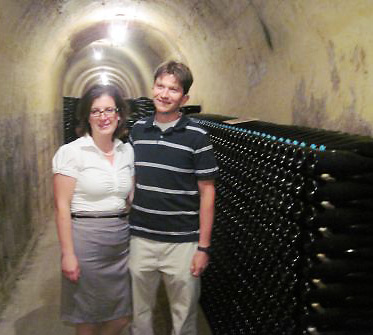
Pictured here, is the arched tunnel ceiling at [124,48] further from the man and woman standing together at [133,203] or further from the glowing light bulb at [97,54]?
the man and woman standing together at [133,203]

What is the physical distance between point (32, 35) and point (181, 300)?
330 centimetres

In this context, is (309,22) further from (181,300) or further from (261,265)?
(181,300)

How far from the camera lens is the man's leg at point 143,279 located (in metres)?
2.26

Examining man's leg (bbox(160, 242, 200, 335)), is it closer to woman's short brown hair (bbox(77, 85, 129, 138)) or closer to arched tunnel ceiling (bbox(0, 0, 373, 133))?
woman's short brown hair (bbox(77, 85, 129, 138))

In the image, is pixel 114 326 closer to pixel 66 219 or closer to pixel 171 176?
pixel 66 219

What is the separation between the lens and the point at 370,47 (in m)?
2.26

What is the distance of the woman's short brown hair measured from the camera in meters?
2.16

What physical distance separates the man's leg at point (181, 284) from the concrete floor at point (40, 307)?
2.50 ft

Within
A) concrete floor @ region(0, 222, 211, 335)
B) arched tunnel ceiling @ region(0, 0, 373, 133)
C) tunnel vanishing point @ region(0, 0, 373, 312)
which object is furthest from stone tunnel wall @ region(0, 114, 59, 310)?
arched tunnel ceiling @ region(0, 0, 373, 133)

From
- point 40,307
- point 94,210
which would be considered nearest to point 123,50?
point 40,307

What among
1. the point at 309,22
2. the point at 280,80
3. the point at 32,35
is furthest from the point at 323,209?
the point at 32,35

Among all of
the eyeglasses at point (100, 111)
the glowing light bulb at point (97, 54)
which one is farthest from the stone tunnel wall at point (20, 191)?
the glowing light bulb at point (97, 54)

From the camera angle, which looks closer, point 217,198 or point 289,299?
point 289,299

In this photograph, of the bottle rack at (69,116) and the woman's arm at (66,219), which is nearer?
the woman's arm at (66,219)
